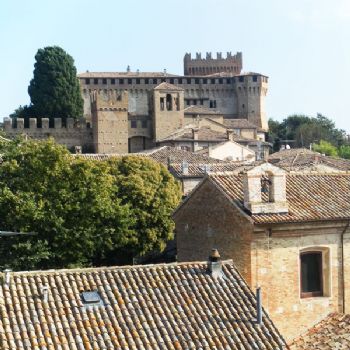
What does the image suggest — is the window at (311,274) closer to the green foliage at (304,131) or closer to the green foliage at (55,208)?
the green foliage at (55,208)

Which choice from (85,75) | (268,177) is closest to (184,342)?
(268,177)

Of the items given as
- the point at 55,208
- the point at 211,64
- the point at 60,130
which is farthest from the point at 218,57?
the point at 55,208

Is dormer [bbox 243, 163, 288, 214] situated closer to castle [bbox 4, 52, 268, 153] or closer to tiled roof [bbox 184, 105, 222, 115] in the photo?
castle [bbox 4, 52, 268, 153]

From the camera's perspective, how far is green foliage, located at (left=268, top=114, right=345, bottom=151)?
397ft

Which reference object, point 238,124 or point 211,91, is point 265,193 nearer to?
point 238,124

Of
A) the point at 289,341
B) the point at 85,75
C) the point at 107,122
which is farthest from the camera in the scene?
the point at 85,75

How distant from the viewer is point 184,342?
1392 cm

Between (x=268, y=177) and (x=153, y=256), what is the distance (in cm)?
2226

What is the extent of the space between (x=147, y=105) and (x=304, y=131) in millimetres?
28519

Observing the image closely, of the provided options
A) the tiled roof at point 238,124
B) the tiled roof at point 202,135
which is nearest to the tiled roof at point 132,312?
the tiled roof at point 202,135

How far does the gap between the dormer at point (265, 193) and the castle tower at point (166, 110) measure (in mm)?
74820

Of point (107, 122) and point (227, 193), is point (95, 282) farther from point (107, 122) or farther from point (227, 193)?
point (107, 122)

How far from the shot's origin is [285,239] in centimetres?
2033

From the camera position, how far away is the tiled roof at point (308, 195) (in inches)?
798
